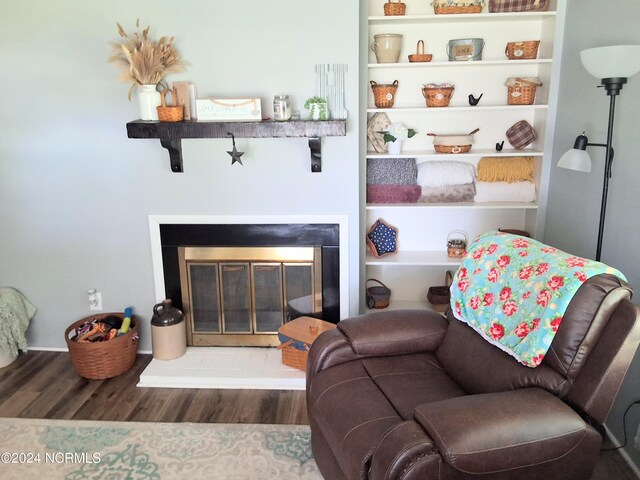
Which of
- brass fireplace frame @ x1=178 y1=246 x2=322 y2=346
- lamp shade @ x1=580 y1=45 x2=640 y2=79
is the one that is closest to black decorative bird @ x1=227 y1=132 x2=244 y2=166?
brass fireplace frame @ x1=178 y1=246 x2=322 y2=346

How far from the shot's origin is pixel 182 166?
282 centimetres

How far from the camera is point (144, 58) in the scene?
8.42ft

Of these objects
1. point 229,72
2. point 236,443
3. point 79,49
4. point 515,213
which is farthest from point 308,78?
point 236,443

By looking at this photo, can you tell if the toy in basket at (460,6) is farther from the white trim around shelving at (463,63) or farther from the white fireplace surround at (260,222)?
the white fireplace surround at (260,222)

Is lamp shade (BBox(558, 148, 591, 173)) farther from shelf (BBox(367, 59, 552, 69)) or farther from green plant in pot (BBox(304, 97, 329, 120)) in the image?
green plant in pot (BBox(304, 97, 329, 120))

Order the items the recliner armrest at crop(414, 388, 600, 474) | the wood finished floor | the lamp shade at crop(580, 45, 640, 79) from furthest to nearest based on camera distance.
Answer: the wood finished floor → the lamp shade at crop(580, 45, 640, 79) → the recliner armrest at crop(414, 388, 600, 474)

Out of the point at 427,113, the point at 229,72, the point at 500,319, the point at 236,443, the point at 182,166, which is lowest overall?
the point at 236,443

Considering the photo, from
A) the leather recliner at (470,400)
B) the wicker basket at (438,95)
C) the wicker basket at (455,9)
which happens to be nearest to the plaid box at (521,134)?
the wicker basket at (438,95)

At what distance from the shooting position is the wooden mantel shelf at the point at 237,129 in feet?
8.46

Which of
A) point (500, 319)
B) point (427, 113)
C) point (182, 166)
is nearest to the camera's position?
point (500, 319)

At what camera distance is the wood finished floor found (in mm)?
2553

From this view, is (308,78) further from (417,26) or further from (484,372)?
(484,372)

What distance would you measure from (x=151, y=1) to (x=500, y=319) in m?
2.17

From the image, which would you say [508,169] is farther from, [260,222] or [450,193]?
[260,222]
